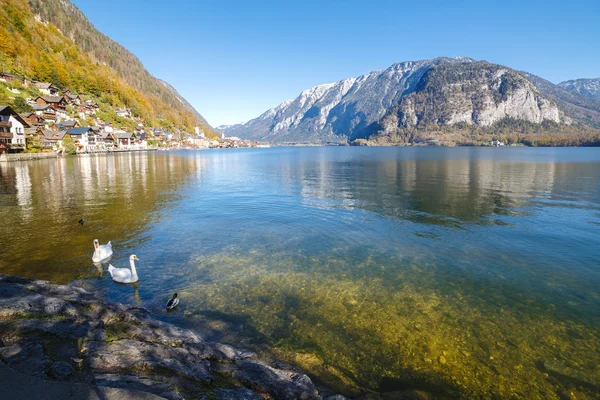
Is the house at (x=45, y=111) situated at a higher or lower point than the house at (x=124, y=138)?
higher

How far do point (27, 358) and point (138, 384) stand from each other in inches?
106

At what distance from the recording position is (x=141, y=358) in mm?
7383

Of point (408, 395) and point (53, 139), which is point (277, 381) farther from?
point (53, 139)

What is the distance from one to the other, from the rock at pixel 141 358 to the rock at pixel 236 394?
0.68 metres

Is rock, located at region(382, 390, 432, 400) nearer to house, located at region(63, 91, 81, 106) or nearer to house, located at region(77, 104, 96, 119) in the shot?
house, located at region(77, 104, 96, 119)

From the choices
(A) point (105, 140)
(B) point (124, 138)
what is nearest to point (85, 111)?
(B) point (124, 138)

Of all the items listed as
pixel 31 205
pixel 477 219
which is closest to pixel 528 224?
pixel 477 219

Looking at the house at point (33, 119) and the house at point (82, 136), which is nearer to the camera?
the house at point (33, 119)

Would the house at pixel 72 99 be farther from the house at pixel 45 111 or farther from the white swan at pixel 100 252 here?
the white swan at pixel 100 252

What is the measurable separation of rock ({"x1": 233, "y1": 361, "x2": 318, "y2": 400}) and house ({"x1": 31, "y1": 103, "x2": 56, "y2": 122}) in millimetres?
161216

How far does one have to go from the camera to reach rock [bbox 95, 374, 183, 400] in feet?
19.2

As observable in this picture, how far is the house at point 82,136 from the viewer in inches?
A: 5285

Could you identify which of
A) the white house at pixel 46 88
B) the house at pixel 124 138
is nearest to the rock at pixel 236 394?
the house at pixel 124 138

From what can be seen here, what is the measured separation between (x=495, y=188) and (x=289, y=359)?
157ft
